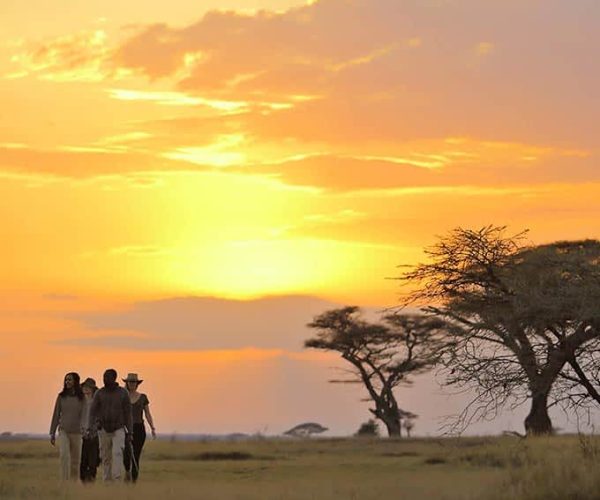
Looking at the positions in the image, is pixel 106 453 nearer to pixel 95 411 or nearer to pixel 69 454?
pixel 95 411

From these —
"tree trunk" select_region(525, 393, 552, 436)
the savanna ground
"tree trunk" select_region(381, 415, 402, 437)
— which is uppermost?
"tree trunk" select_region(381, 415, 402, 437)

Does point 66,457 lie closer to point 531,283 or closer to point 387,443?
point 531,283

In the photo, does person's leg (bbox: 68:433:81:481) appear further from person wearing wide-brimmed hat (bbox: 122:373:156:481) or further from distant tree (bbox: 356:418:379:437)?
distant tree (bbox: 356:418:379:437)

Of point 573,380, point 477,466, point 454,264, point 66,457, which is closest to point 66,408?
point 66,457

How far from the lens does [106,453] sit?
26406 mm

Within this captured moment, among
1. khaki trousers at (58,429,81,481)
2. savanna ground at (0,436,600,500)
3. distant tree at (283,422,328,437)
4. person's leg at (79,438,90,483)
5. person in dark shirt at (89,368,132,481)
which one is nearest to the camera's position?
savanna ground at (0,436,600,500)

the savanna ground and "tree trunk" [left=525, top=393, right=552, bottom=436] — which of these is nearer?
the savanna ground

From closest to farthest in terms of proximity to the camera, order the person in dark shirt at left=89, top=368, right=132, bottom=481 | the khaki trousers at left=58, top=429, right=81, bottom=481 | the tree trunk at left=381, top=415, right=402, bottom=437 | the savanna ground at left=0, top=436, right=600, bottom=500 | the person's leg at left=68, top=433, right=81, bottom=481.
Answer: the savanna ground at left=0, top=436, right=600, bottom=500 → the person in dark shirt at left=89, top=368, right=132, bottom=481 → the khaki trousers at left=58, top=429, right=81, bottom=481 → the person's leg at left=68, top=433, right=81, bottom=481 → the tree trunk at left=381, top=415, right=402, bottom=437

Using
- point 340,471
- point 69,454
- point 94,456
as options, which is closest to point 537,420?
point 340,471

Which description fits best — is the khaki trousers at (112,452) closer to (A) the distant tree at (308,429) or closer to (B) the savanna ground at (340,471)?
(B) the savanna ground at (340,471)

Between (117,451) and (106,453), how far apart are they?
0.28 meters

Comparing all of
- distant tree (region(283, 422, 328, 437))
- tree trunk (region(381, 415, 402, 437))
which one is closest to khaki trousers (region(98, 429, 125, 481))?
tree trunk (region(381, 415, 402, 437))

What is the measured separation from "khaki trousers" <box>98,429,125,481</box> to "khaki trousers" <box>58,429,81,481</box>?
0.83 metres

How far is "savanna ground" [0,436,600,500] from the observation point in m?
23.2
